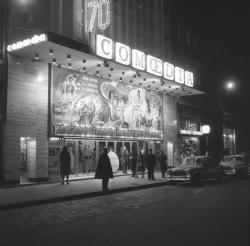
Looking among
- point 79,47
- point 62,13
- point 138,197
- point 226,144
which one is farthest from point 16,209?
point 226,144

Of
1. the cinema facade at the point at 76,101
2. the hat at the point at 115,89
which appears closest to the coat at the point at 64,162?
the cinema facade at the point at 76,101

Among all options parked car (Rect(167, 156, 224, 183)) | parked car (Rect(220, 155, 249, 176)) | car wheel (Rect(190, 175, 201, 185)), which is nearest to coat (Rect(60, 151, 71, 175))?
parked car (Rect(167, 156, 224, 183))

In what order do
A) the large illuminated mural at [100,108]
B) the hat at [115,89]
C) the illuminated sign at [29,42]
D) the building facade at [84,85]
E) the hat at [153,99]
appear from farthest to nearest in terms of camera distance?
the hat at [153,99]
the hat at [115,89]
the large illuminated mural at [100,108]
the building facade at [84,85]
the illuminated sign at [29,42]

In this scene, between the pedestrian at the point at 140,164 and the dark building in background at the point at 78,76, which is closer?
the dark building in background at the point at 78,76

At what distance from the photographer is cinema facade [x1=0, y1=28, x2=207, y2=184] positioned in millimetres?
18062

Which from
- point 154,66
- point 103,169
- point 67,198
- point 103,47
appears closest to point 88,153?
point 103,47

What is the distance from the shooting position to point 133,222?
9.48 m

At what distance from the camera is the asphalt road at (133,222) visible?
7.56 m

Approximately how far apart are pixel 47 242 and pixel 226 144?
→ 133 ft

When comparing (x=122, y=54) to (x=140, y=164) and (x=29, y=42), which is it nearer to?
(x=29, y=42)

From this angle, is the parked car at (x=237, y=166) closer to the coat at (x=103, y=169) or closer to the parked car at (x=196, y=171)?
the parked car at (x=196, y=171)

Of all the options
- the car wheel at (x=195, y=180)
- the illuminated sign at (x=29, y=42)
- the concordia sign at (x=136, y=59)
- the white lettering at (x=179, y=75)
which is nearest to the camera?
the illuminated sign at (x=29, y=42)

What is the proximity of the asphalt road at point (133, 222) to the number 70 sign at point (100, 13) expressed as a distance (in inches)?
486

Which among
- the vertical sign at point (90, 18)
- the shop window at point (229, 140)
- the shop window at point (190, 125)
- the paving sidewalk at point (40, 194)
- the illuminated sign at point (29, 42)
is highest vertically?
the vertical sign at point (90, 18)
